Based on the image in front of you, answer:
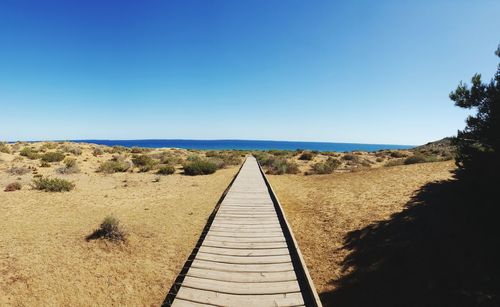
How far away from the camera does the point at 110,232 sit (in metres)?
7.91

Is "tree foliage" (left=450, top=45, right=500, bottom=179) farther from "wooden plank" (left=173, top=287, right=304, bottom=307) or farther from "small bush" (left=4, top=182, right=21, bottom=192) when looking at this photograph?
"small bush" (left=4, top=182, right=21, bottom=192)

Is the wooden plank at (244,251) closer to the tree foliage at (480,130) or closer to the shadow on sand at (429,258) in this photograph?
the shadow on sand at (429,258)

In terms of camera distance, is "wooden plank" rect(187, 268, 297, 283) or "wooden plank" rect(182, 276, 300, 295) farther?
"wooden plank" rect(187, 268, 297, 283)

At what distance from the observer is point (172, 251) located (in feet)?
24.7

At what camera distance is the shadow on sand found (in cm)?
489

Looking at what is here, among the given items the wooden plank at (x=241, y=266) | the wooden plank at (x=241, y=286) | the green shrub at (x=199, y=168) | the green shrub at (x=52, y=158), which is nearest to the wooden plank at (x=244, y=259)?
the wooden plank at (x=241, y=266)

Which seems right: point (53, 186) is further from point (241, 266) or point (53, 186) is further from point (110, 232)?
point (241, 266)

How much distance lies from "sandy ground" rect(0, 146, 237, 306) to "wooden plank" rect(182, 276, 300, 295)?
134 centimetres

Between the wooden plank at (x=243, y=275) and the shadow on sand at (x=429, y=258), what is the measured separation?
3.51 feet

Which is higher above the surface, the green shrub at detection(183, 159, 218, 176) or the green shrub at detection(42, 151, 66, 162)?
the green shrub at detection(42, 151, 66, 162)

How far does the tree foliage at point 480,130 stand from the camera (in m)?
7.28

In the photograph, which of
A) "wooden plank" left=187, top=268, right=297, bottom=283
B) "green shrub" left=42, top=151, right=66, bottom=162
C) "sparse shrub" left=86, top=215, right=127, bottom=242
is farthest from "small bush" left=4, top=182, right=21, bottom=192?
"wooden plank" left=187, top=268, right=297, bottom=283

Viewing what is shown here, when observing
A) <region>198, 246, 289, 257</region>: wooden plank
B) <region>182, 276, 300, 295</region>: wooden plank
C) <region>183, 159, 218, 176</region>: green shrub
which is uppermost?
<region>183, 159, 218, 176</region>: green shrub

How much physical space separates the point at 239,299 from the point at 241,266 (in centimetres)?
108
